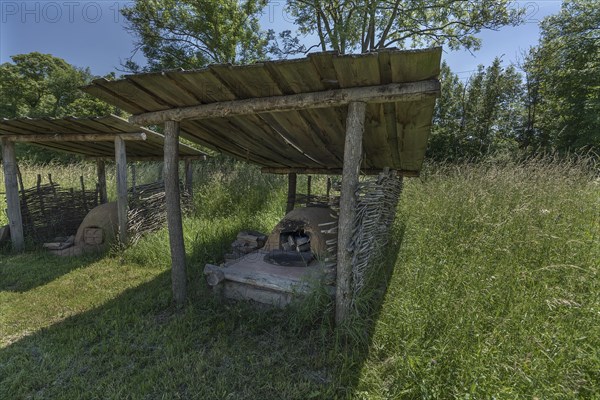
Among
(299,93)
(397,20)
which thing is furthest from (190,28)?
(299,93)

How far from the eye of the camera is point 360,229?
284 cm

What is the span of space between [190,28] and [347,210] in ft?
55.8

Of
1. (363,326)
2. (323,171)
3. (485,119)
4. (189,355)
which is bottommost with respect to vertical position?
(189,355)

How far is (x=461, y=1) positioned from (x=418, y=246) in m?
14.2

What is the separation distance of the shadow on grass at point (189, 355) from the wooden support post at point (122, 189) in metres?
2.33

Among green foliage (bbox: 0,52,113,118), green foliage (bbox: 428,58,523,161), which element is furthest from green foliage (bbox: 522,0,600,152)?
green foliage (bbox: 0,52,113,118)

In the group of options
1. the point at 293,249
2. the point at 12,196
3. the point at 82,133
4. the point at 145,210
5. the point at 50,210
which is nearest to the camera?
the point at 293,249

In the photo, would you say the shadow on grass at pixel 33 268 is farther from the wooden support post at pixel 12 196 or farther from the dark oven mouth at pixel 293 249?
the dark oven mouth at pixel 293 249

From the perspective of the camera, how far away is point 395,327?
8.33 ft

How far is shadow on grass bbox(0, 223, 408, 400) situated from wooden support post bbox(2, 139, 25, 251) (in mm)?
3926

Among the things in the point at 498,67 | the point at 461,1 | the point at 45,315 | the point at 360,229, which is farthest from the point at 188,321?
the point at 498,67

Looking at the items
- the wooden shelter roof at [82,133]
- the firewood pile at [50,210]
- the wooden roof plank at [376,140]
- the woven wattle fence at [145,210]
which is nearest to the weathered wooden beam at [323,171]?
the wooden roof plank at [376,140]

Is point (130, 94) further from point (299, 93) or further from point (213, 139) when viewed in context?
point (299, 93)

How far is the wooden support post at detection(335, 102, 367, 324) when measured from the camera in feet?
8.48
